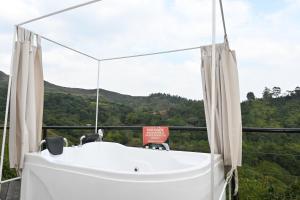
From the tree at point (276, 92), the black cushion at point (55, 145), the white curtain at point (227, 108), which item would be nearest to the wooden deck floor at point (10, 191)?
the black cushion at point (55, 145)

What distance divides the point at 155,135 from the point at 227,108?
101 cm

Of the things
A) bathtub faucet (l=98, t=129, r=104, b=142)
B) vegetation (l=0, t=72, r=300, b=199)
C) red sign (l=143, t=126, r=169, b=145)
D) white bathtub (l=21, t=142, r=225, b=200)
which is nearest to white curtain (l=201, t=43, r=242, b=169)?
white bathtub (l=21, t=142, r=225, b=200)

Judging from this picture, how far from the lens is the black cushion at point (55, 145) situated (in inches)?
90.9

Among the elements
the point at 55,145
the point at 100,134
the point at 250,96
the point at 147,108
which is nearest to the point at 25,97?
the point at 55,145

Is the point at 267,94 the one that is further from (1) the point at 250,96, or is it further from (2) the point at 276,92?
(1) the point at 250,96

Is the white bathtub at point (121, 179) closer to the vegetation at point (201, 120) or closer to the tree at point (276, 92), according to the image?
the vegetation at point (201, 120)

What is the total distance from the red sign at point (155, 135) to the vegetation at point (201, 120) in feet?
0.59

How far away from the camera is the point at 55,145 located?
93.4 inches

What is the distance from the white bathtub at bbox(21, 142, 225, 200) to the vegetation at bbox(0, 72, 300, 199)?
0.42 metres

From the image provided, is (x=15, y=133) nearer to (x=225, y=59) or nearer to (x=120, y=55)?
(x=120, y=55)

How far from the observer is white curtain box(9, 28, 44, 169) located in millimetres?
2172

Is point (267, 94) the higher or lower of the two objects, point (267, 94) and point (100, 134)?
the higher

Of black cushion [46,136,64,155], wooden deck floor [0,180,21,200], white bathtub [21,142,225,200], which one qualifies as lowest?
wooden deck floor [0,180,21,200]

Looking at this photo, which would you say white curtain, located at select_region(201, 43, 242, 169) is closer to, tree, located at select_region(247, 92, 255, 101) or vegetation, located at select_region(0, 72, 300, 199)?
vegetation, located at select_region(0, 72, 300, 199)
